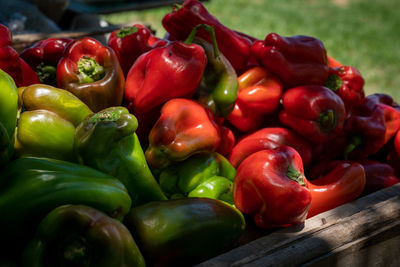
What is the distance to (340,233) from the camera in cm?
154

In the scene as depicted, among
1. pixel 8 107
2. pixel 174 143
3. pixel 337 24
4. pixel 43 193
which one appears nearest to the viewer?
pixel 43 193

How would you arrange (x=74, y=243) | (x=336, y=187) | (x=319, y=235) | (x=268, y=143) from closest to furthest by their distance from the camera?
(x=74, y=243), (x=319, y=235), (x=336, y=187), (x=268, y=143)

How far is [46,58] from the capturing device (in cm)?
197

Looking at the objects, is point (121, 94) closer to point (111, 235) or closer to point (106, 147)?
point (106, 147)

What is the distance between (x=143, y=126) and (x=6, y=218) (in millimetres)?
713

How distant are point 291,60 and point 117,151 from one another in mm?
929

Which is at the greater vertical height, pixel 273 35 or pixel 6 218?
pixel 273 35

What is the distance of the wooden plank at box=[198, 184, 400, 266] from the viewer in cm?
138

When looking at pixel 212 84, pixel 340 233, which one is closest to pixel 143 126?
pixel 212 84

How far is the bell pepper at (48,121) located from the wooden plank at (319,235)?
0.64m

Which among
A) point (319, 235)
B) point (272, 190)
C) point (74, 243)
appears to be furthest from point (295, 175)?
point (74, 243)

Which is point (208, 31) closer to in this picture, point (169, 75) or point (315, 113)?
point (169, 75)

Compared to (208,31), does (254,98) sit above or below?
below

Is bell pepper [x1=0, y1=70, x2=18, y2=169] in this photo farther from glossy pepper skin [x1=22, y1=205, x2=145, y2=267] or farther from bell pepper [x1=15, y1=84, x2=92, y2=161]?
glossy pepper skin [x1=22, y1=205, x2=145, y2=267]
